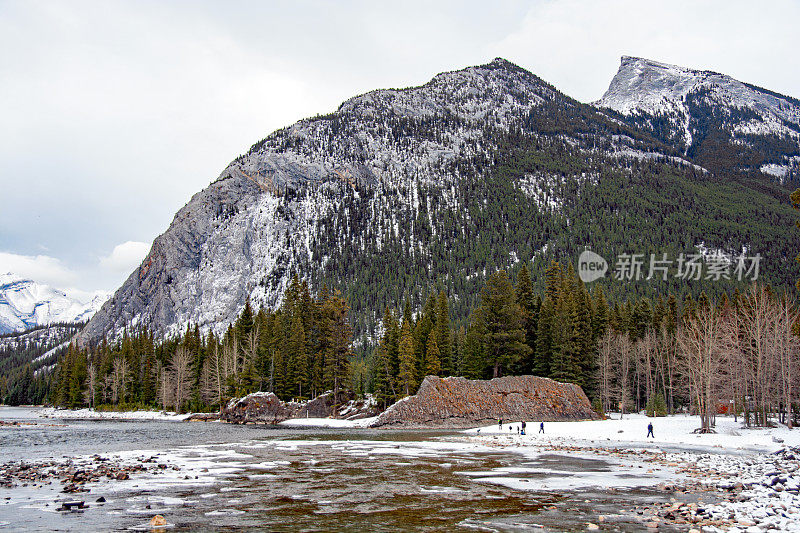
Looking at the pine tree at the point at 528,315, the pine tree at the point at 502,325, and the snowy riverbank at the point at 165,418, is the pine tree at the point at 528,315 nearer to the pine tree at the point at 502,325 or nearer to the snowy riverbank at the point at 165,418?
the pine tree at the point at 502,325

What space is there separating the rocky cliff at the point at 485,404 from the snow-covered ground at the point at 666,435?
5.40 m

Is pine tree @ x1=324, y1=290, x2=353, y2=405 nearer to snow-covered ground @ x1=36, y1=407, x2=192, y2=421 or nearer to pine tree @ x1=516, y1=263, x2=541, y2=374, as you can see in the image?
snow-covered ground @ x1=36, y1=407, x2=192, y2=421

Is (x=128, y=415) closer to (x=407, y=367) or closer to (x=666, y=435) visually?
(x=407, y=367)

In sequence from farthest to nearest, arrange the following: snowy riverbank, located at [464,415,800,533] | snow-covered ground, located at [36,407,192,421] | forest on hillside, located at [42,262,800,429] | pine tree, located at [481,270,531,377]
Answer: snow-covered ground, located at [36,407,192,421] < pine tree, located at [481,270,531,377] < forest on hillside, located at [42,262,800,429] < snowy riverbank, located at [464,415,800,533]

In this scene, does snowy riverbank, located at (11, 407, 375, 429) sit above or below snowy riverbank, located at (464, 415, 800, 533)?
below

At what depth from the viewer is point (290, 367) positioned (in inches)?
2955

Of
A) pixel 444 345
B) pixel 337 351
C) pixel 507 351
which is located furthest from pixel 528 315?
pixel 337 351

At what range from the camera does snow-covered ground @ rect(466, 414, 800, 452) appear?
35928 millimetres

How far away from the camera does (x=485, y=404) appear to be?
2297 inches

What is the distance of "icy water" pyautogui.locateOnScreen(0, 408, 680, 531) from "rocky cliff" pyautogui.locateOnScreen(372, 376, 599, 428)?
30297mm

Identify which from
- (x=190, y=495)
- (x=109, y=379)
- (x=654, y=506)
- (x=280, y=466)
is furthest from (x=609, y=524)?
(x=109, y=379)

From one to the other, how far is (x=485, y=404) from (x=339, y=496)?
44.8 meters

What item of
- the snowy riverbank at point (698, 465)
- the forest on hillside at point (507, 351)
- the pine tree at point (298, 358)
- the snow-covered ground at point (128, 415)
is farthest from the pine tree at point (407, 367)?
the snow-covered ground at point (128, 415)

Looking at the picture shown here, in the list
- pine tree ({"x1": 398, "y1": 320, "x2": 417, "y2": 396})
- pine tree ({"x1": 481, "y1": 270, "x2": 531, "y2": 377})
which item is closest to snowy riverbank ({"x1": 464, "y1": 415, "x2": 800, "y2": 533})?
pine tree ({"x1": 481, "y1": 270, "x2": 531, "y2": 377})
